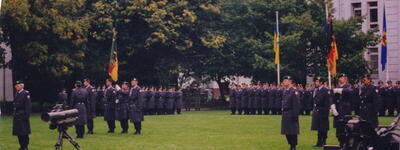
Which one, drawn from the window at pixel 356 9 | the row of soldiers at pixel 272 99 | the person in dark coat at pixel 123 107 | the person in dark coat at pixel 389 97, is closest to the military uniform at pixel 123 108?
the person in dark coat at pixel 123 107

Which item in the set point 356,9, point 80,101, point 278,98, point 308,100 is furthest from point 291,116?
point 356,9

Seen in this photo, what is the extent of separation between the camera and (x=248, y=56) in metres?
50.2

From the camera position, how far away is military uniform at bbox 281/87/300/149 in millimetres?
19297

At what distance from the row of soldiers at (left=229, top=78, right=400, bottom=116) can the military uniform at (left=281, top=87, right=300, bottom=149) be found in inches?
729

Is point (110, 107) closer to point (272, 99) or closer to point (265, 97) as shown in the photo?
point (272, 99)

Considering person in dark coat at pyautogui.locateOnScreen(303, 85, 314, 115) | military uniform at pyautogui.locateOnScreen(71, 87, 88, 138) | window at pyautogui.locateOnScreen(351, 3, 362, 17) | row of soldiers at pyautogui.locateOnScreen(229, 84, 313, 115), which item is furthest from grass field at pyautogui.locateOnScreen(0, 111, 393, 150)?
window at pyautogui.locateOnScreen(351, 3, 362, 17)

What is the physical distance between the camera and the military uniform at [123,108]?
1037 inches

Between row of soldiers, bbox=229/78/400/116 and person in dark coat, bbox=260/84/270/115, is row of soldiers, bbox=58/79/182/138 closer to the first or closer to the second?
row of soldiers, bbox=229/78/400/116

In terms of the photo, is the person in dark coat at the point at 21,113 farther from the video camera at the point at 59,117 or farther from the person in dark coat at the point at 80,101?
the person in dark coat at the point at 80,101

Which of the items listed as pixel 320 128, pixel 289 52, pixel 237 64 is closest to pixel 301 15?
pixel 289 52

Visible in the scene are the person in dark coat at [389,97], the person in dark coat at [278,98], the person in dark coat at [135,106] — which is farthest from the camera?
the person in dark coat at [278,98]

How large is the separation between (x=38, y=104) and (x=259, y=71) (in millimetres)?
14885

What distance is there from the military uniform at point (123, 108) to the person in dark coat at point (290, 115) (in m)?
8.34

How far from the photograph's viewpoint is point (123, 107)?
26453mm
